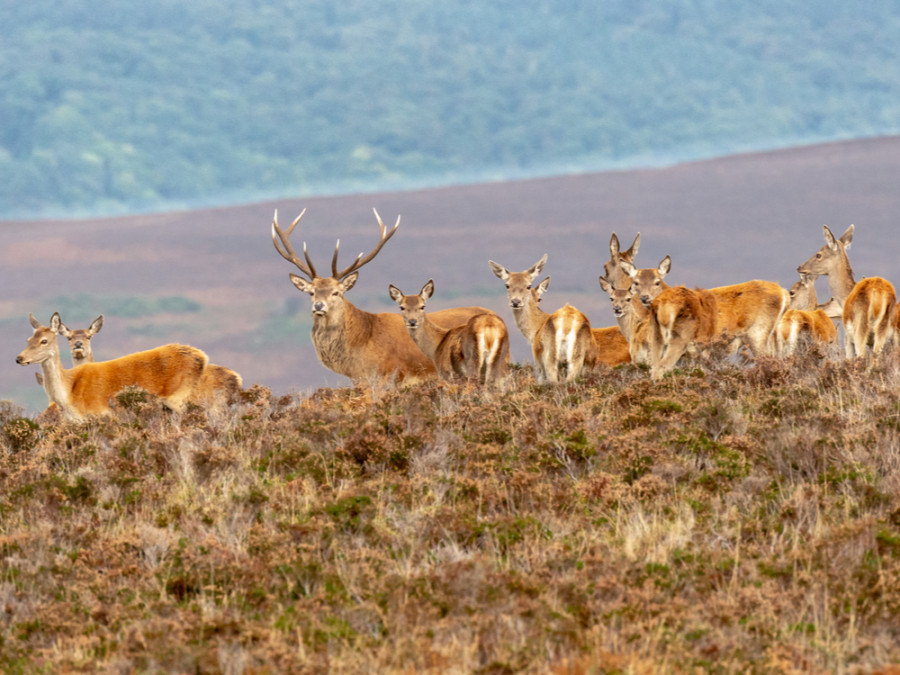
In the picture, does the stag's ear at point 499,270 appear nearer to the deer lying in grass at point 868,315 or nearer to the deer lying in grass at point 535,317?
the deer lying in grass at point 535,317

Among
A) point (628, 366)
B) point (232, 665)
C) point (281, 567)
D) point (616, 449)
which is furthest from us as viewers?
point (628, 366)

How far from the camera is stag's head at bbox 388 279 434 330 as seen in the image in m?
14.7

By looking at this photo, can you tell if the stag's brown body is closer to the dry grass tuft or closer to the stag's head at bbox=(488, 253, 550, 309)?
the stag's head at bbox=(488, 253, 550, 309)

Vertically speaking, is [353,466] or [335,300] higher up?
[335,300]

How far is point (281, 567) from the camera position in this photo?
6.98m

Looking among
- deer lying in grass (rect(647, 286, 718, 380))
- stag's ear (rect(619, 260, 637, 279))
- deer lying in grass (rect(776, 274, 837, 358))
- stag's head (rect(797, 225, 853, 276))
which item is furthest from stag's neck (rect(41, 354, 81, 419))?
stag's head (rect(797, 225, 853, 276))

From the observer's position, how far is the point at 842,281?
20.2m

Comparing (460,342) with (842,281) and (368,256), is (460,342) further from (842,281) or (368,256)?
(842,281)

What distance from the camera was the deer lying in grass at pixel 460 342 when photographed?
13891 millimetres

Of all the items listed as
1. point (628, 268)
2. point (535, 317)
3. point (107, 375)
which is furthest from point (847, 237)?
point (107, 375)

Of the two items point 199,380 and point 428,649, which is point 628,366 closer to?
point 199,380

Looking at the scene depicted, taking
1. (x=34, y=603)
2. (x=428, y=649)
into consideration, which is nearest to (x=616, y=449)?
(x=428, y=649)

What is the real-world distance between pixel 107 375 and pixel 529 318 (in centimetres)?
569

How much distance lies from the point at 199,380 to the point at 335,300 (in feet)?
7.18
